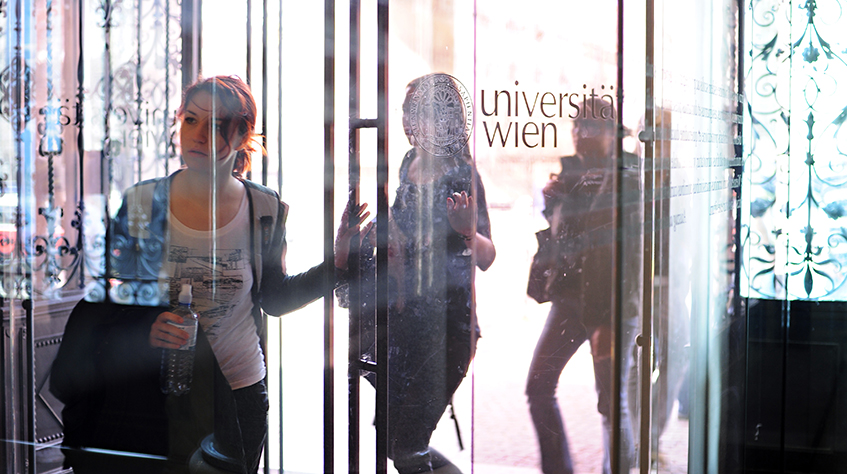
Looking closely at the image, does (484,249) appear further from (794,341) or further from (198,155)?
(794,341)

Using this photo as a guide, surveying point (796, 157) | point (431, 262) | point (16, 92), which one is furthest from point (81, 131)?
point (796, 157)

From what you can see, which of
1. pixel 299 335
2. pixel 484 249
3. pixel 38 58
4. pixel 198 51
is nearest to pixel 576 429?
pixel 484 249

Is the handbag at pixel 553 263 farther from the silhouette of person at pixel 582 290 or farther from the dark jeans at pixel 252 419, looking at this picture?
the dark jeans at pixel 252 419

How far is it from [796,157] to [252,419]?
1.72 m

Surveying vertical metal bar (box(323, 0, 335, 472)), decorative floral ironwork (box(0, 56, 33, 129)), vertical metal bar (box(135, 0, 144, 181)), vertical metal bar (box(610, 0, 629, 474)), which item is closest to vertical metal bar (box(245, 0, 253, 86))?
vertical metal bar (box(323, 0, 335, 472))

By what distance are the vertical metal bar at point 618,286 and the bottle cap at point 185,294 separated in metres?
0.89

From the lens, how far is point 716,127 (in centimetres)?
187

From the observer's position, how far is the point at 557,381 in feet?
4.71

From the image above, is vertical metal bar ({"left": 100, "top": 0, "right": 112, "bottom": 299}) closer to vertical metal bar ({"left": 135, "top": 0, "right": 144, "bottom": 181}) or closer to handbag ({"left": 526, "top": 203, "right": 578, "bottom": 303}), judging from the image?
vertical metal bar ({"left": 135, "top": 0, "right": 144, "bottom": 181})

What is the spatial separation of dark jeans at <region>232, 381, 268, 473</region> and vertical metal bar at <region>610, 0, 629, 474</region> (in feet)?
2.36

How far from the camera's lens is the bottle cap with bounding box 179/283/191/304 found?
1571mm

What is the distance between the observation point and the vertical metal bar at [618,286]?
1405mm

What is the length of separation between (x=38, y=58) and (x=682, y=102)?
1460mm

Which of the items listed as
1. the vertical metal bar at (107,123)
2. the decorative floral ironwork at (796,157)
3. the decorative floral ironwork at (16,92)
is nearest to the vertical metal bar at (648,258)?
the decorative floral ironwork at (796,157)
